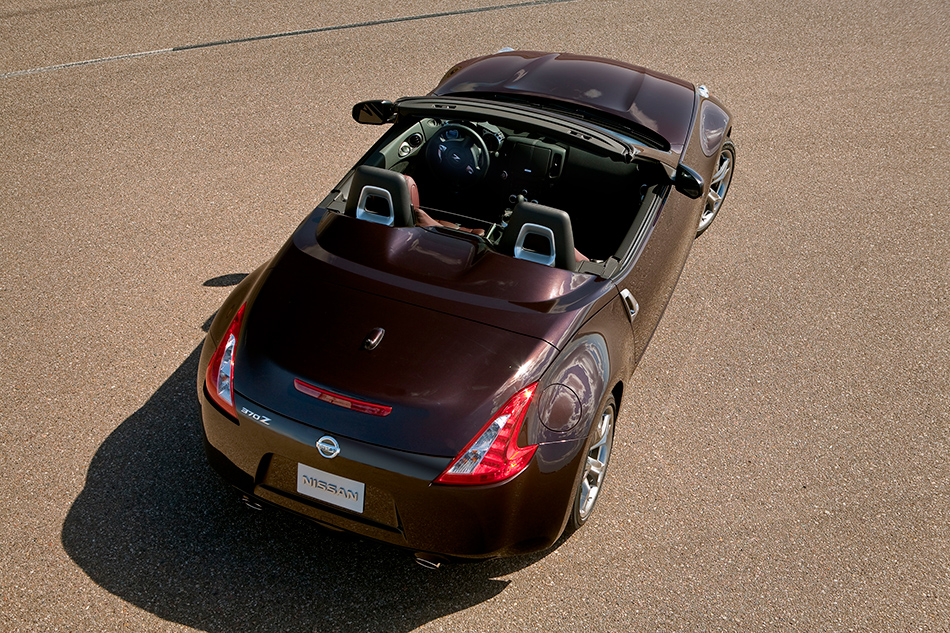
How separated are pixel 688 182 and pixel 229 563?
273 centimetres

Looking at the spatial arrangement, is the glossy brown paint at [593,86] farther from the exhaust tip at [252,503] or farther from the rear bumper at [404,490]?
the exhaust tip at [252,503]

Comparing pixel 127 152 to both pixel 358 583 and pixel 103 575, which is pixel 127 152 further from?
pixel 358 583

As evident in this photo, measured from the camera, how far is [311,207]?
5.82m

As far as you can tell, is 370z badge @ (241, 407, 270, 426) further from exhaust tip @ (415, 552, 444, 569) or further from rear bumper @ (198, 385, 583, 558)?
exhaust tip @ (415, 552, 444, 569)

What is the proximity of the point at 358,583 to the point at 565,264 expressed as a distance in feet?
5.33

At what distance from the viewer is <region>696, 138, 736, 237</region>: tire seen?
18.6 ft

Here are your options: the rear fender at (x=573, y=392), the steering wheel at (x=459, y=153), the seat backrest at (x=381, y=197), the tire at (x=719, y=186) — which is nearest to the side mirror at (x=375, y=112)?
the steering wheel at (x=459, y=153)

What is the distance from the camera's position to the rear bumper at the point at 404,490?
9.51 ft

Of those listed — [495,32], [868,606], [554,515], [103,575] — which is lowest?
[103,575]

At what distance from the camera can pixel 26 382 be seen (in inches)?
170

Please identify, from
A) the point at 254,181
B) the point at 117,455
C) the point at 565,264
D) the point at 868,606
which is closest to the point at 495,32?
the point at 254,181

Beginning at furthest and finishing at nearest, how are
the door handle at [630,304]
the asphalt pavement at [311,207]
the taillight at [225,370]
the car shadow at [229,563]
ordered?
1. the door handle at [630,304]
2. the asphalt pavement at [311,207]
3. the car shadow at [229,563]
4. the taillight at [225,370]

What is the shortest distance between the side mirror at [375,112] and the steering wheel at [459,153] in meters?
0.27

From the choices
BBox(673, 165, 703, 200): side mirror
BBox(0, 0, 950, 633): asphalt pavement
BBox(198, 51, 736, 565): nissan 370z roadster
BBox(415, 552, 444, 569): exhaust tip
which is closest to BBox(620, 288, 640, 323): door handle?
BBox(198, 51, 736, 565): nissan 370z roadster
